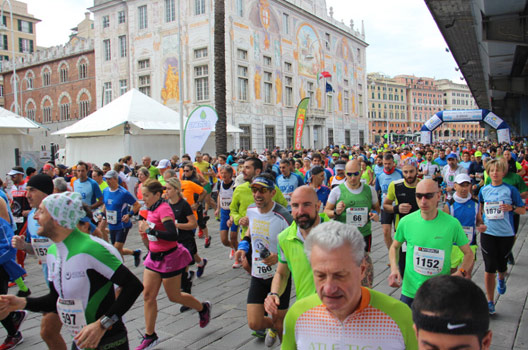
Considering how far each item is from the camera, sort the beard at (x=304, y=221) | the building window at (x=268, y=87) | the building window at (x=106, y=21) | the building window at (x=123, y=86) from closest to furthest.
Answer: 1. the beard at (x=304, y=221)
2. the building window at (x=268, y=87)
3. the building window at (x=123, y=86)
4. the building window at (x=106, y=21)

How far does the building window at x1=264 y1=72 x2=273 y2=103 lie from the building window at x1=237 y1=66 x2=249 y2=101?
218 cm

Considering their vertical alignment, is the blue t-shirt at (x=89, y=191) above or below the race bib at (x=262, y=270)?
above

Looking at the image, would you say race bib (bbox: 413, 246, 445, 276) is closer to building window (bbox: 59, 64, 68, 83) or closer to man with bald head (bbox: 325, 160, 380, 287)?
man with bald head (bbox: 325, 160, 380, 287)

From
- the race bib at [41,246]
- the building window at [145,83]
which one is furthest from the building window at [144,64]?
the race bib at [41,246]

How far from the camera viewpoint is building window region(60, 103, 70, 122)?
4209 centimetres

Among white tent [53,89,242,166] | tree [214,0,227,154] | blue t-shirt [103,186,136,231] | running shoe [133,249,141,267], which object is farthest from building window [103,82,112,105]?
running shoe [133,249,141,267]

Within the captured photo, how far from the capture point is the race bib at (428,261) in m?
3.70

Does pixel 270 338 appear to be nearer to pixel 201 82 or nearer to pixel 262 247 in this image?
pixel 262 247

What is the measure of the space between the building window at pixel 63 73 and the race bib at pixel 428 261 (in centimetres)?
4501

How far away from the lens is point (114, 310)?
2.76m

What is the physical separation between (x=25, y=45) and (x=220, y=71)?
217 ft

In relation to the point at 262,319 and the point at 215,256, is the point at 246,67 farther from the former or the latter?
the point at 262,319

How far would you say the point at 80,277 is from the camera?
279cm

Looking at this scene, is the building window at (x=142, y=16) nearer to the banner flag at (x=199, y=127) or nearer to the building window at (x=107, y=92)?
the building window at (x=107, y=92)
